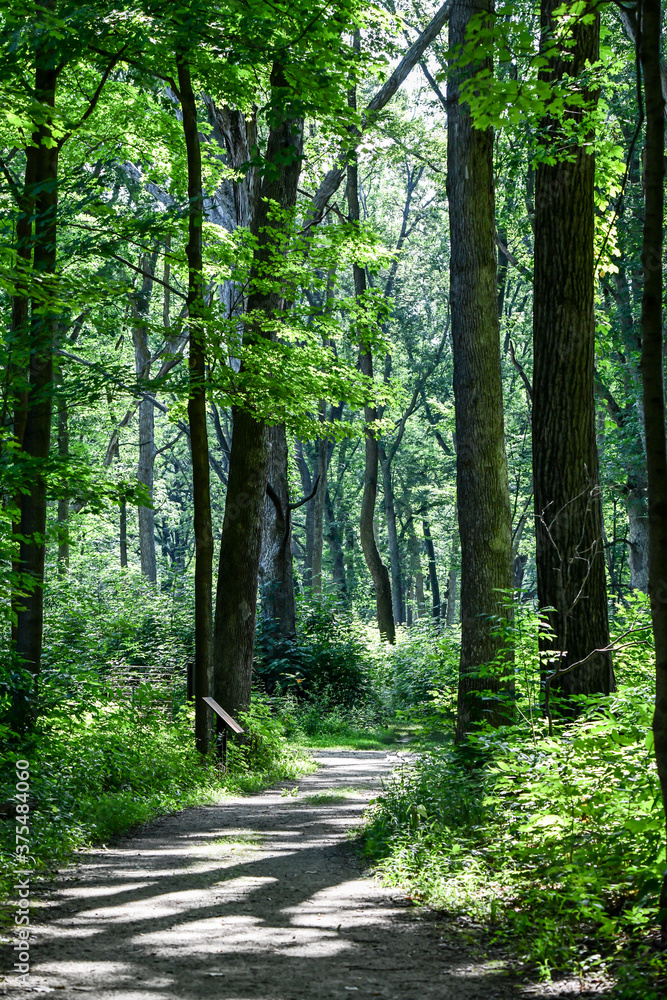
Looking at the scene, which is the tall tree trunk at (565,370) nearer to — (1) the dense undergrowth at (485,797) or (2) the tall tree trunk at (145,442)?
(1) the dense undergrowth at (485,797)

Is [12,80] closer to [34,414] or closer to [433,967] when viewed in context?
[34,414]

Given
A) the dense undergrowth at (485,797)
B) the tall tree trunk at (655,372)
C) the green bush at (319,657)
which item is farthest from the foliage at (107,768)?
the green bush at (319,657)

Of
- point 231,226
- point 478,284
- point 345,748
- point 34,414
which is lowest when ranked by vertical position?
point 345,748

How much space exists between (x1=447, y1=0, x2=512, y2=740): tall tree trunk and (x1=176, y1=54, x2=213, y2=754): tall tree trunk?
285 cm

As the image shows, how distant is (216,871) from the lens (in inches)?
238

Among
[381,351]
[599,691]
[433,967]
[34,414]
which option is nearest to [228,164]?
[381,351]

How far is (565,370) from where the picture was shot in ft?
24.6

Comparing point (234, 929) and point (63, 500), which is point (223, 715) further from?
point (234, 929)

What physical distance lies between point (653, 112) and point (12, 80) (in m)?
6.20

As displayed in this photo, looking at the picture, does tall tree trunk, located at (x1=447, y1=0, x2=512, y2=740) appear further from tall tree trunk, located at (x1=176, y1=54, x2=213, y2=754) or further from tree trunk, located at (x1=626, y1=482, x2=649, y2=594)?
tree trunk, located at (x1=626, y1=482, x2=649, y2=594)

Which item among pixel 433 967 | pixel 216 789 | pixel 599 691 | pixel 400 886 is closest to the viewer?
pixel 433 967

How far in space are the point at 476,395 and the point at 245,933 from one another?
221 inches

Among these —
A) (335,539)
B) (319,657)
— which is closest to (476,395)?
(319,657)

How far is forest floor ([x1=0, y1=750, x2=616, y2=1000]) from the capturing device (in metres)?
3.71
